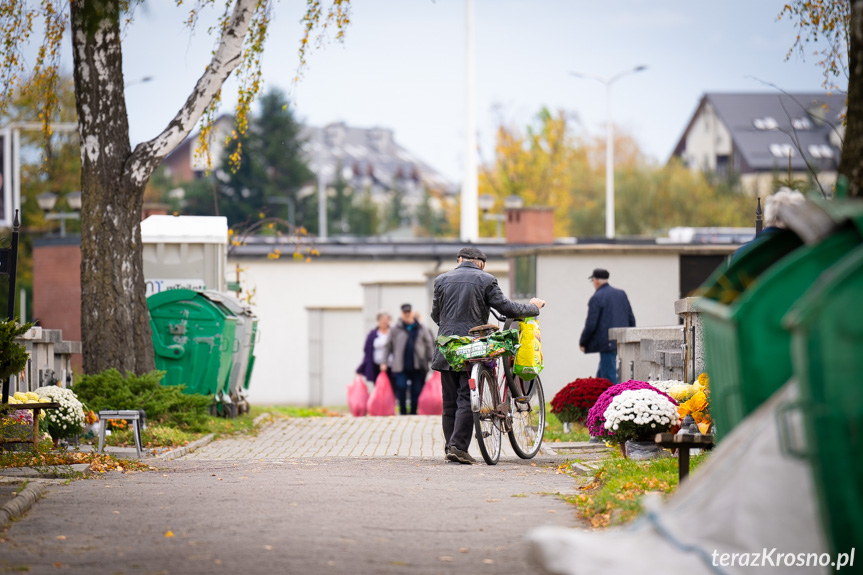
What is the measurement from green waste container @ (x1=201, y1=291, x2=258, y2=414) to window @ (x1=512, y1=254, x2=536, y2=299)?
4619 mm

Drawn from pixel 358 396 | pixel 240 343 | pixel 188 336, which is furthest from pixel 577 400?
pixel 358 396

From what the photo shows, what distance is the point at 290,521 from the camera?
6.80 metres

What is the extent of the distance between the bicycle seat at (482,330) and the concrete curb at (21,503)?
3.99m

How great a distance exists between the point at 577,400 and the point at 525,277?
7248 millimetres

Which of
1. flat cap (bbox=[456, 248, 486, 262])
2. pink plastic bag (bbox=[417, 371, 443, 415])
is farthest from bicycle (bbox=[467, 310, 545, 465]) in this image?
pink plastic bag (bbox=[417, 371, 443, 415])

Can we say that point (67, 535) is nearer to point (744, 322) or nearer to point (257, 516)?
point (257, 516)

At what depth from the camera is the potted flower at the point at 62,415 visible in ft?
37.9

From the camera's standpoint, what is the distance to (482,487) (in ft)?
28.4

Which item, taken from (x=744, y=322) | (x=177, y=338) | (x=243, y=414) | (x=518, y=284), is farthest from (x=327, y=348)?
(x=744, y=322)

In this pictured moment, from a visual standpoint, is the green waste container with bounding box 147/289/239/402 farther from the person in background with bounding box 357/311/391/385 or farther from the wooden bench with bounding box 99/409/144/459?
the person in background with bounding box 357/311/391/385

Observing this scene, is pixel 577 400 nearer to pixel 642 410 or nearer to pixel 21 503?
pixel 642 410

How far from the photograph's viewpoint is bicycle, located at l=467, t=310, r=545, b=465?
10.3 m

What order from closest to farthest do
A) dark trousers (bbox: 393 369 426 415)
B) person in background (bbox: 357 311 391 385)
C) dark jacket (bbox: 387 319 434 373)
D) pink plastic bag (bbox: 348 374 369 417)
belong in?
dark jacket (bbox: 387 319 434 373)
dark trousers (bbox: 393 369 426 415)
person in background (bbox: 357 311 391 385)
pink plastic bag (bbox: 348 374 369 417)

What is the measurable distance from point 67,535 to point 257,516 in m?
1.09
